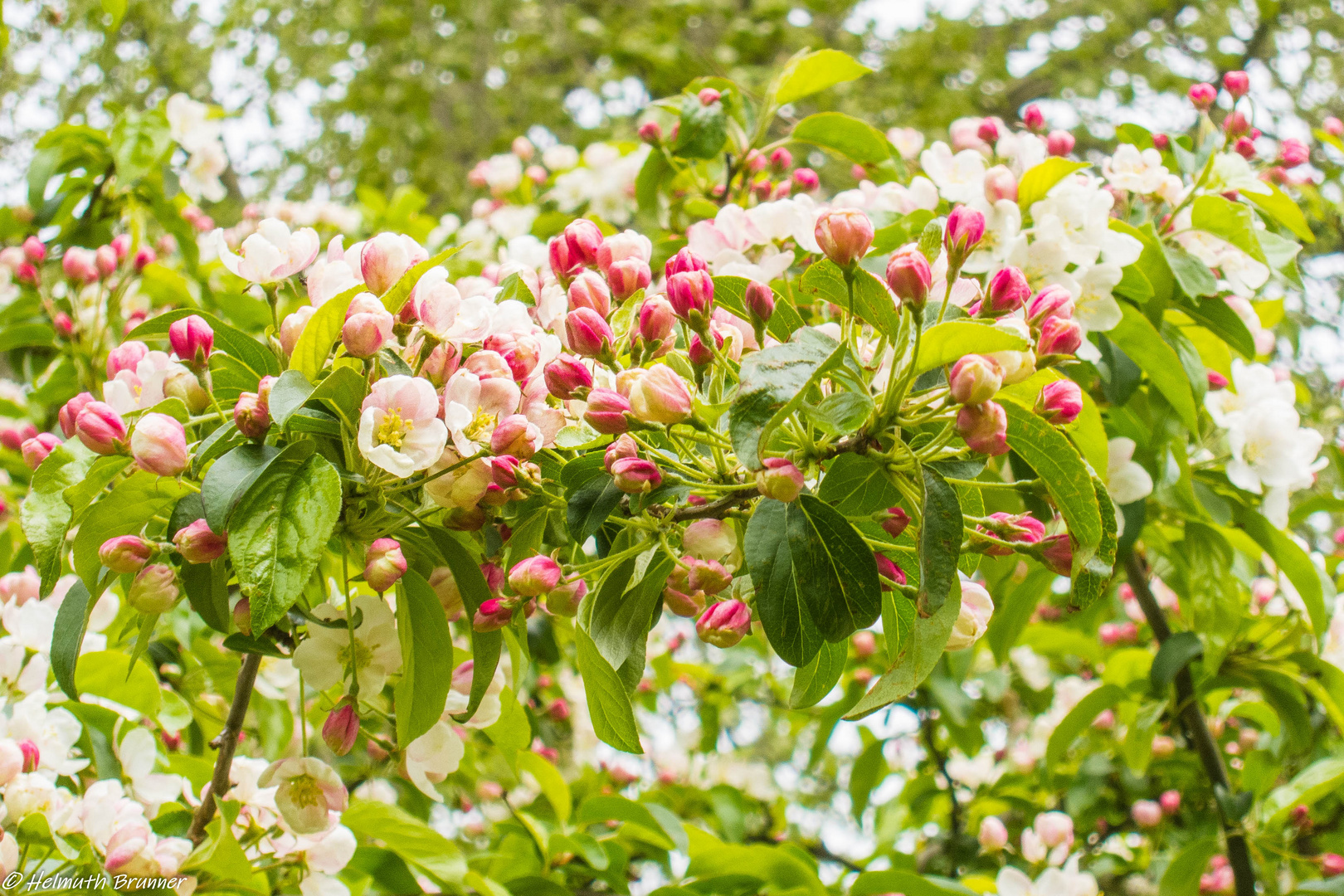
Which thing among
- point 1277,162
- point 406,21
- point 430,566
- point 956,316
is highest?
point 956,316

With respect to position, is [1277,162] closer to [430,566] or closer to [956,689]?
[956,689]

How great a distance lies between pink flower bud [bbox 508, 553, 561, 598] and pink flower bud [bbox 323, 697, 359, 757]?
25cm

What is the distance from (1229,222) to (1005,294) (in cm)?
80

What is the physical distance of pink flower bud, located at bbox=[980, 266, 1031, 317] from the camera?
91 cm

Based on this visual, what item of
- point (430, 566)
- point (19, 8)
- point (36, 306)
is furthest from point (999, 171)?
point (19, 8)

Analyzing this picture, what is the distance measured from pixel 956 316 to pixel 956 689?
1.37 m

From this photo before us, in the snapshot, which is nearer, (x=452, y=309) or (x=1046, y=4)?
(x=452, y=309)

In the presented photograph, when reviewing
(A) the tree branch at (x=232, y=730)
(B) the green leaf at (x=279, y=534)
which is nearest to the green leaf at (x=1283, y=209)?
(B) the green leaf at (x=279, y=534)

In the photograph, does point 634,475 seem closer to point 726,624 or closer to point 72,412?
point 726,624

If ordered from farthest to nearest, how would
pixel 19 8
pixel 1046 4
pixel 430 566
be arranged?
pixel 1046 4
pixel 19 8
pixel 430 566

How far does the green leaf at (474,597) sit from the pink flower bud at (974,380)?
Answer: 49cm

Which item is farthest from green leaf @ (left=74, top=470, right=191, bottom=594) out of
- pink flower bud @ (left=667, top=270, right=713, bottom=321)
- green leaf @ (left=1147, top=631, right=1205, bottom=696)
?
green leaf @ (left=1147, top=631, right=1205, bottom=696)

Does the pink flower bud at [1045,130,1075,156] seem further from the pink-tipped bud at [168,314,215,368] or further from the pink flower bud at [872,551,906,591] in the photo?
the pink-tipped bud at [168,314,215,368]

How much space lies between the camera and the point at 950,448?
0.90m
